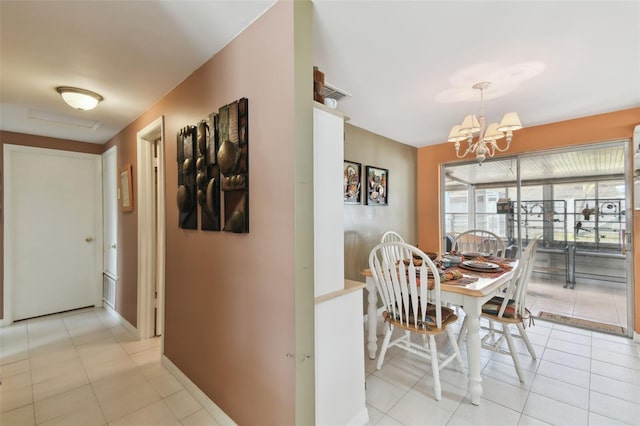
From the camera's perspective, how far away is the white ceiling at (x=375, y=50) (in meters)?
1.36

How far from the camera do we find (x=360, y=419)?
156 centimetres

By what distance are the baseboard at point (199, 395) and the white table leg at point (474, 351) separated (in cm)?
152

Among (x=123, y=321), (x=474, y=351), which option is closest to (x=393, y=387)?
Result: (x=474, y=351)

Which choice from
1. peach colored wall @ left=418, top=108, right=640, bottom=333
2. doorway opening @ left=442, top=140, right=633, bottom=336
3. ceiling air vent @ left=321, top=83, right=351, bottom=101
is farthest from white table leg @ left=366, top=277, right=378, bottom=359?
doorway opening @ left=442, top=140, right=633, bottom=336

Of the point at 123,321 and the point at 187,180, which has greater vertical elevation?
the point at 187,180

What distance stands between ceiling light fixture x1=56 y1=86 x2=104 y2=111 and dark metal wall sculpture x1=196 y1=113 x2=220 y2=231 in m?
1.22

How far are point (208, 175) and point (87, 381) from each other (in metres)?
1.92

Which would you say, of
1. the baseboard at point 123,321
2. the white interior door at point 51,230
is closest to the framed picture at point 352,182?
the baseboard at point 123,321

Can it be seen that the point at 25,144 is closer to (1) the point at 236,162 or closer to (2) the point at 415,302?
(1) the point at 236,162

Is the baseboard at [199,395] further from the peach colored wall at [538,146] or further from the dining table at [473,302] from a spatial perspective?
the peach colored wall at [538,146]

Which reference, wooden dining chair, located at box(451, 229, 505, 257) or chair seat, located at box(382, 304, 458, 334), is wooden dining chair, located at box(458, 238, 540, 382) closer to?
chair seat, located at box(382, 304, 458, 334)

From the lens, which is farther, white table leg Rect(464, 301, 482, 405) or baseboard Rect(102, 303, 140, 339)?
baseboard Rect(102, 303, 140, 339)

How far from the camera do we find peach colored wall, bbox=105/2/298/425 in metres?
1.25

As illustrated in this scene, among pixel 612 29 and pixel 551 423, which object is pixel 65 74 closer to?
pixel 612 29
